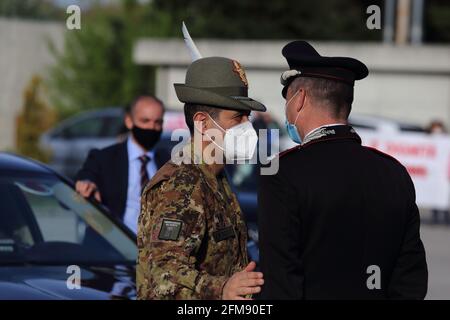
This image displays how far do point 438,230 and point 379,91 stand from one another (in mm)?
9090

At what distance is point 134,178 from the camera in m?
7.53

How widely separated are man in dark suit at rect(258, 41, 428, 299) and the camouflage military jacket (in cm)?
30

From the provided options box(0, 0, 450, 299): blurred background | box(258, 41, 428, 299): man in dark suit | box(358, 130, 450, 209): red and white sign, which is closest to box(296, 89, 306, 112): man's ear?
box(258, 41, 428, 299): man in dark suit

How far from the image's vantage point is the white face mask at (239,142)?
13.7ft

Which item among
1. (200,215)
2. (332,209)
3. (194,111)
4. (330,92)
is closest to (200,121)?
(194,111)

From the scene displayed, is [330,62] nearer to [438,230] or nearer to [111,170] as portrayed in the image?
[111,170]

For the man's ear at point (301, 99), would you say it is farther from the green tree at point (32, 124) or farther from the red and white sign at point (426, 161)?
the green tree at point (32, 124)

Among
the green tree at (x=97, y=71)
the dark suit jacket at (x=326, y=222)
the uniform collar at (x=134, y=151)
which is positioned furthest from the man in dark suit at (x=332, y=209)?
the green tree at (x=97, y=71)

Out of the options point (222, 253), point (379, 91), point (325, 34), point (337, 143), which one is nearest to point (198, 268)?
point (222, 253)

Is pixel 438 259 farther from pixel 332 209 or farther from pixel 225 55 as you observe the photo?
pixel 225 55

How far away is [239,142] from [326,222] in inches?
23.9

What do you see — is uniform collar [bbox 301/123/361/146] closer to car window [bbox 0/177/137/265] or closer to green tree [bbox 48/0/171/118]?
car window [bbox 0/177/137/265]

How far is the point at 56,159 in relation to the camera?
24.0 metres

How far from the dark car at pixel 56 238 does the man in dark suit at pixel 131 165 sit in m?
0.56
